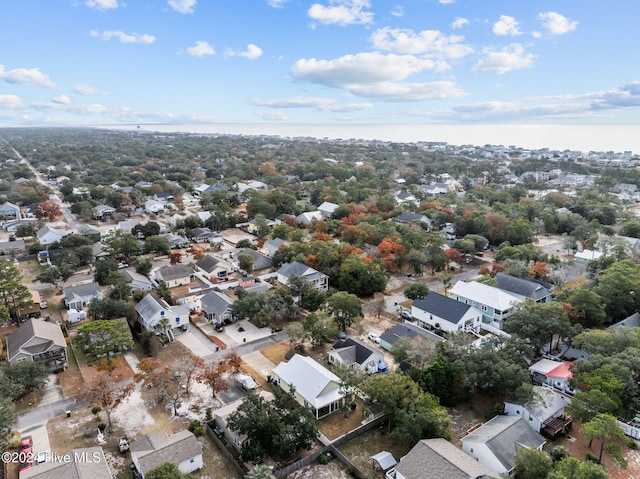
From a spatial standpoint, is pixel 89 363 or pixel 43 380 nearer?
pixel 43 380

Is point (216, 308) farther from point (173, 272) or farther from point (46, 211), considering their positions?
point (46, 211)

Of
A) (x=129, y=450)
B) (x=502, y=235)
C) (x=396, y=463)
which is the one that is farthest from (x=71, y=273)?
(x=502, y=235)

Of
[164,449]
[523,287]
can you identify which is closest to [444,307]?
[523,287]

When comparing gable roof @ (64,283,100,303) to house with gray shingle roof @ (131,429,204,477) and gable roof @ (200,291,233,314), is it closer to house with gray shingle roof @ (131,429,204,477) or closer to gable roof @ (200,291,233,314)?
gable roof @ (200,291,233,314)

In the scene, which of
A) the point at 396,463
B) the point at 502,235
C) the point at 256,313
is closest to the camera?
the point at 396,463

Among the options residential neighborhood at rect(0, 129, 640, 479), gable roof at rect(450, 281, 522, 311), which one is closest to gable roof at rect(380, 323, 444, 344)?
residential neighborhood at rect(0, 129, 640, 479)

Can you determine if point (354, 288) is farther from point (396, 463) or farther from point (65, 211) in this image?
point (65, 211)

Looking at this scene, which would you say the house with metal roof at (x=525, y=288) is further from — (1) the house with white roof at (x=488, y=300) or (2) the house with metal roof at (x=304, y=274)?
(2) the house with metal roof at (x=304, y=274)
